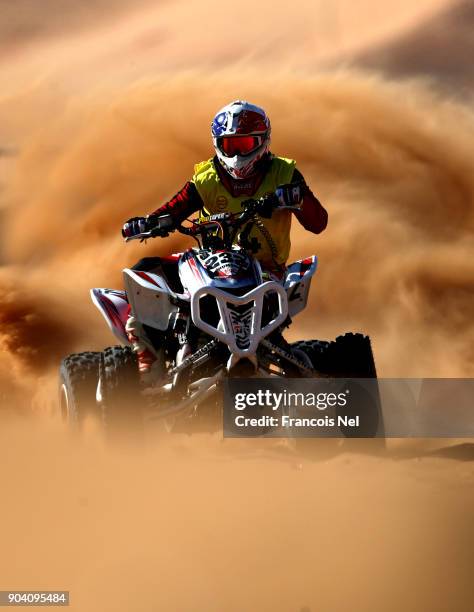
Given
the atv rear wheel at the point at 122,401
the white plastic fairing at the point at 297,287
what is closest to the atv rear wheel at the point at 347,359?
the white plastic fairing at the point at 297,287

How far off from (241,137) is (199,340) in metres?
1.56

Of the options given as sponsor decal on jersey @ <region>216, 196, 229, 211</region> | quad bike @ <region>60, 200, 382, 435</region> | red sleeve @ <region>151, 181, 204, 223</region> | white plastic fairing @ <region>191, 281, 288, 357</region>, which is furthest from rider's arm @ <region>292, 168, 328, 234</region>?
white plastic fairing @ <region>191, 281, 288, 357</region>

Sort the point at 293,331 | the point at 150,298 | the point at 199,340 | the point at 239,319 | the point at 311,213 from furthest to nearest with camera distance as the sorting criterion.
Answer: the point at 293,331, the point at 311,213, the point at 150,298, the point at 199,340, the point at 239,319

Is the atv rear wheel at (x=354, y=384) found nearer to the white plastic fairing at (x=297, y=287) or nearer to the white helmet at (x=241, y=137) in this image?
the white plastic fairing at (x=297, y=287)

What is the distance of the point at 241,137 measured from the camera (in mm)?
9836

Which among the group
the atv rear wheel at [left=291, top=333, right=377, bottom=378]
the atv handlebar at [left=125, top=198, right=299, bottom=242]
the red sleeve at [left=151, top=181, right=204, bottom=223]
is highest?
the red sleeve at [left=151, top=181, right=204, bottom=223]

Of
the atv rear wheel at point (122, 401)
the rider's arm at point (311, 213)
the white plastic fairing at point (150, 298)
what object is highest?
the rider's arm at point (311, 213)

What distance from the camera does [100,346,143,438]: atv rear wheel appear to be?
9.06 meters

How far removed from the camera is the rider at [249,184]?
9.82 meters

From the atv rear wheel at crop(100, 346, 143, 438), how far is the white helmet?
1.76 m

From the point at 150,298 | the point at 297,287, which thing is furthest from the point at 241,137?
the point at 150,298

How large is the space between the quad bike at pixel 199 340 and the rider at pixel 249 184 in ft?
0.34

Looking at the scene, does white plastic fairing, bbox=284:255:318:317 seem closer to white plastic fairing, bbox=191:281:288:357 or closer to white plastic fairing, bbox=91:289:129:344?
white plastic fairing, bbox=191:281:288:357

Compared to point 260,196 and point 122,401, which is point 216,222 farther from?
point 122,401
